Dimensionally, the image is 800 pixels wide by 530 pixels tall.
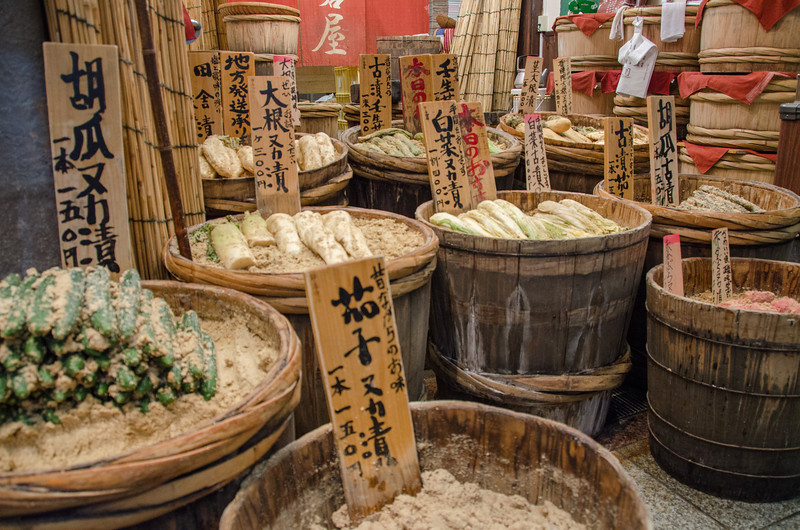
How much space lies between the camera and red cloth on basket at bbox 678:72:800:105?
4156mm

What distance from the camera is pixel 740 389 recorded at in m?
2.45

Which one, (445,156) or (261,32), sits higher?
(261,32)

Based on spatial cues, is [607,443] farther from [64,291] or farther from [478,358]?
[64,291]

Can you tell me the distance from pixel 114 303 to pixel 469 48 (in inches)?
234

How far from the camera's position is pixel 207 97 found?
3.95 meters

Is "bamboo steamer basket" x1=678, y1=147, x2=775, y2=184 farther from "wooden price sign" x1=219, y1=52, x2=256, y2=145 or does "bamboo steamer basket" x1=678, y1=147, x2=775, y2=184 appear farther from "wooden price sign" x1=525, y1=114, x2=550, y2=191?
"wooden price sign" x1=219, y1=52, x2=256, y2=145

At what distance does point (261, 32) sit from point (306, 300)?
471 cm

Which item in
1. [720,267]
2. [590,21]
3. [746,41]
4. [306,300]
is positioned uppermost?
[590,21]

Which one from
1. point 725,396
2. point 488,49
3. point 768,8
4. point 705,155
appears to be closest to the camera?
point 725,396

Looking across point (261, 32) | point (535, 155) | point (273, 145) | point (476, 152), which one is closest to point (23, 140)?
point (273, 145)

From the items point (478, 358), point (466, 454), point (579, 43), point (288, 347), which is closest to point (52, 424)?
point (288, 347)

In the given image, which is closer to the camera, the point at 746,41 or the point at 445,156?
the point at 445,156

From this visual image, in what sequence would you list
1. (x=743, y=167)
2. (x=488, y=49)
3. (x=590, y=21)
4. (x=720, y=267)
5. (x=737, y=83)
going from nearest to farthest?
(x=720, y=267) → (x=737, y=83) → (x=743, y=167) → (x=590, y=21) → (x=488, y=49)

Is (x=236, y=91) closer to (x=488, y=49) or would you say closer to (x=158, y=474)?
(x=158, y=474)
